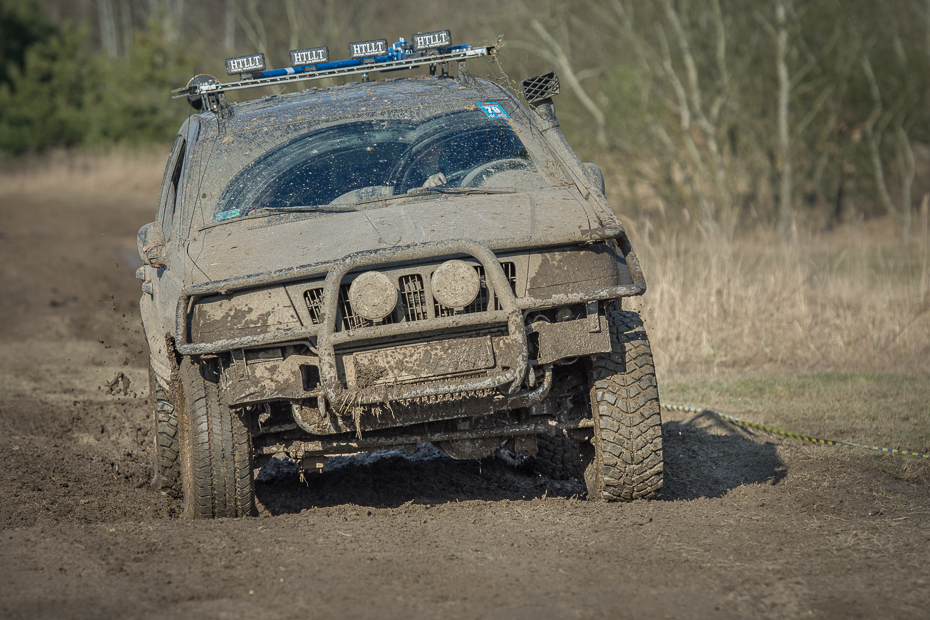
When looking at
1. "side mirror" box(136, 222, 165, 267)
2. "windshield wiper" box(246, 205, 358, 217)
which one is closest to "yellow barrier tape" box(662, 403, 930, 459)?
"windshield wiper" box(246, 205, 358, 217)

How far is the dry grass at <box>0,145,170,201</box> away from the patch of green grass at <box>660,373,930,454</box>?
21833mm

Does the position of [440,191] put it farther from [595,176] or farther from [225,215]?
[225,215]

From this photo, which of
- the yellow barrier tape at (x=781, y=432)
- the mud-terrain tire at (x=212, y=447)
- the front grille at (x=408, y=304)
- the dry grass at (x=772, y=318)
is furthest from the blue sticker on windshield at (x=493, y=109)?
the dry grass at (x=772, y=318)

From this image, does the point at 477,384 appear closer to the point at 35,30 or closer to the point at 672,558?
the point at 672,558

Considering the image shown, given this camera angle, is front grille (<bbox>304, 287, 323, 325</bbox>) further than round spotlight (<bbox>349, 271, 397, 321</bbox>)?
Yes

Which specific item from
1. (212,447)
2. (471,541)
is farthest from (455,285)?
(212,447)

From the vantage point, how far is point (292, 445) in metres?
3.99

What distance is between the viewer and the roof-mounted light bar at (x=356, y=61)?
16.7ft

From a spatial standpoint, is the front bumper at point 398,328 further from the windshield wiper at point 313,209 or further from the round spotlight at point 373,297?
the windshield wiper at point 313,209

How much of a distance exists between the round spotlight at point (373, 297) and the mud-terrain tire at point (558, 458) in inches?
86.9

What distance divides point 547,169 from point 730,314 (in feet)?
15.7

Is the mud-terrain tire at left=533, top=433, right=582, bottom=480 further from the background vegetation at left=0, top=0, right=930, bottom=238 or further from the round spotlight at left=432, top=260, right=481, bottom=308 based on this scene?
the background vegetation at left=0, top=0, right=930, bottom=238

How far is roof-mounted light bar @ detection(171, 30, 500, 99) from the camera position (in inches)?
201

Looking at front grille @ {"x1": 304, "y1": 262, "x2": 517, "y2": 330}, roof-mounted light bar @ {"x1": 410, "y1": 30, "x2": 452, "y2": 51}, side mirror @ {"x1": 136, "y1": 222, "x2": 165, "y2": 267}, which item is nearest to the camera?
front grille @ {"x1": 304, "y1": 262, "x2": 517, "y2": 330}
